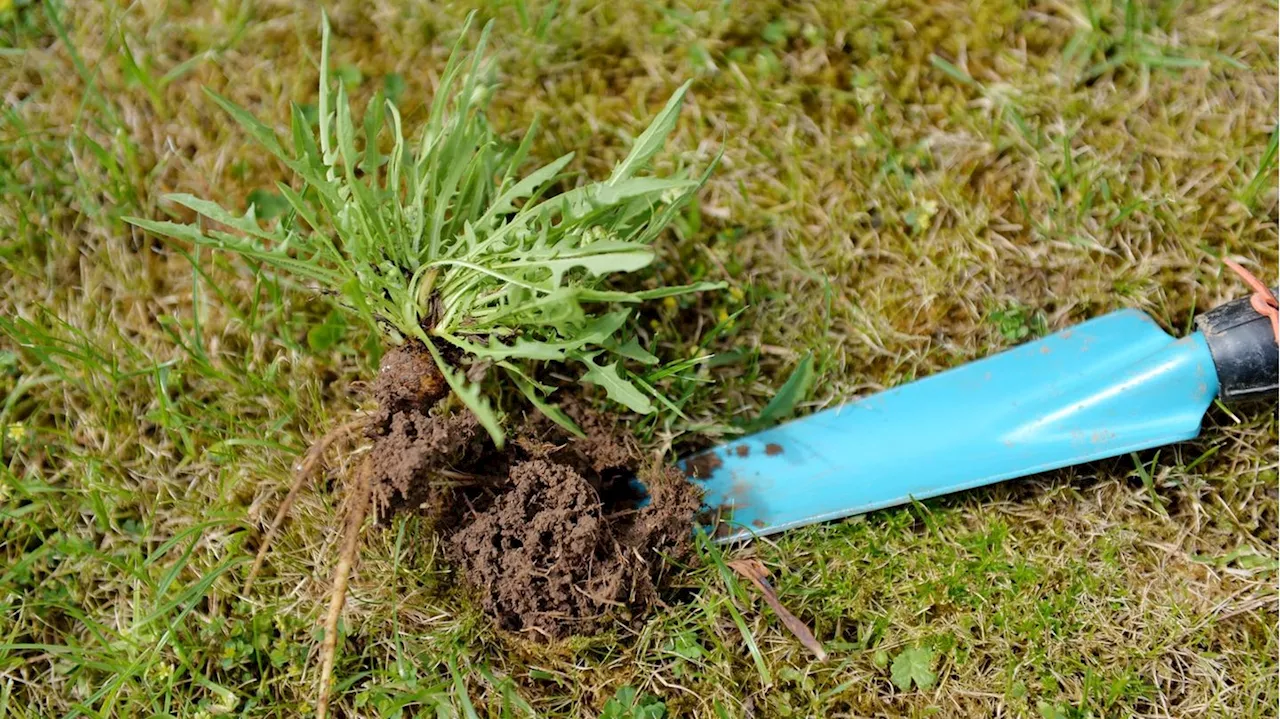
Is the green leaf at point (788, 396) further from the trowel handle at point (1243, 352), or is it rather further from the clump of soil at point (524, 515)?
the trowel handle at point (1243, 352)

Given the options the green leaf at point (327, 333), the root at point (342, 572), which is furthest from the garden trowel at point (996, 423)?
the green leaf at point (327, 333)

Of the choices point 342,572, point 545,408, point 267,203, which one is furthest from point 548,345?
point 267,203

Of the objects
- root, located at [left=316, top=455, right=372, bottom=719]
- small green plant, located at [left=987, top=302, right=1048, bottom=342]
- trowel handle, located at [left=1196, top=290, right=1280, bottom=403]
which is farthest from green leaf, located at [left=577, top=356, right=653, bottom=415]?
trowel handle, located at [left=1196, top=290, right=1280, bottom=403]

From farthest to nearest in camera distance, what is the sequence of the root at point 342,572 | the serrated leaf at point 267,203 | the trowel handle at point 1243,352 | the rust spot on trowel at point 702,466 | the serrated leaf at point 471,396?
the serrated leaf at point 267,203 < the rust spot on trowel at point 702,466 < the trowel handle at point 1243,352 < the root at point 342,572 < the serrated leaf at point 471,396

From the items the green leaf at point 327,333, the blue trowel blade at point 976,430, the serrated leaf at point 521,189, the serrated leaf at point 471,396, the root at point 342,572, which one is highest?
the serrated leaf at point 521,189

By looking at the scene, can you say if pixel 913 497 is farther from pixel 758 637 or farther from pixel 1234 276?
pixel 1234 276
